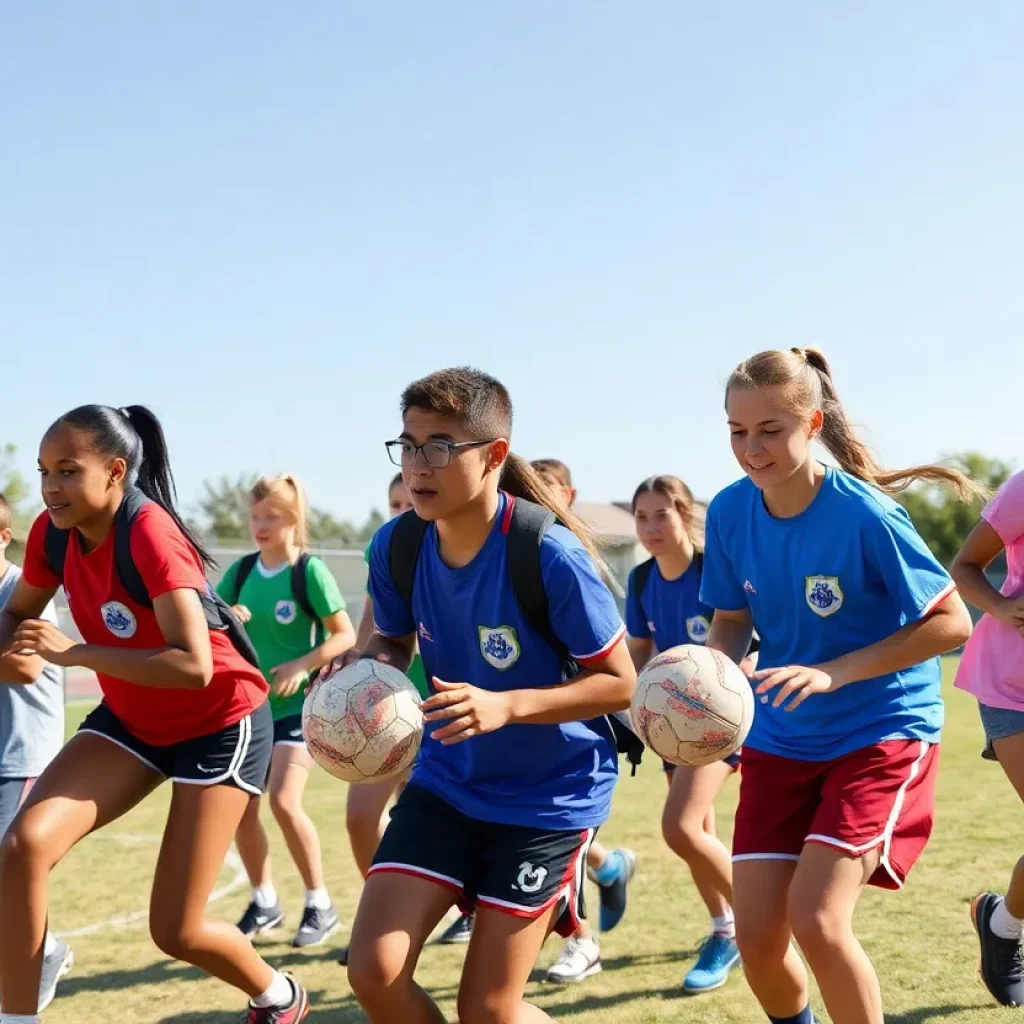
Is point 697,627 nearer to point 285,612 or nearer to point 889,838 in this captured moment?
point 285,612

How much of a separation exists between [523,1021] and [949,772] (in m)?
9.58

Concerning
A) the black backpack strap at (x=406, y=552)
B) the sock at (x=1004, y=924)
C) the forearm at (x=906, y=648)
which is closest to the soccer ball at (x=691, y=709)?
the forearm at (x=906, y=648)

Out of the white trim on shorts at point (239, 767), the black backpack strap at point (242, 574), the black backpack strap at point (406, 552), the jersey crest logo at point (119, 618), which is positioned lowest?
the white trim on shorts at point (239, 767)

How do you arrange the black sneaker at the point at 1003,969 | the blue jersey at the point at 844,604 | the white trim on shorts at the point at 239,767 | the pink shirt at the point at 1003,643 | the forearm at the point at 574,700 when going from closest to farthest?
1. the forearm at the point at 574,700
2. the blue jersey at the point at 844,604
3. the white trim on shorts at the point at 239,767
4. the pink shirt at the point at 1003,643
5. the black sneaker at the point at 1003,969

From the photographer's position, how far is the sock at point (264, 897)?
706 centimetres

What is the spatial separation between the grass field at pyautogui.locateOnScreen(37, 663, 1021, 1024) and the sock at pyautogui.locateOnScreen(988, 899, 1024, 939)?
12.0 inches

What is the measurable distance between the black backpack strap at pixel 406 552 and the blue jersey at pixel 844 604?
1172 millimetres

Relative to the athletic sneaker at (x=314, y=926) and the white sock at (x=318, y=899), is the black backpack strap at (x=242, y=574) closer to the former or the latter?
the white sock at (x=318, y=899)

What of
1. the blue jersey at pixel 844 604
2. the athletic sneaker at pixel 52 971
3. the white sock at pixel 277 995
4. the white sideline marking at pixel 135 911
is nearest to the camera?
the blue jersey at pixel 844 604

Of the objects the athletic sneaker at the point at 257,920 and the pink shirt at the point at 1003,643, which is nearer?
the pink shirt at the point at 1003,643

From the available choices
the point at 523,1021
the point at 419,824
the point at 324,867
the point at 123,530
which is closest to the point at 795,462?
the point at 419,824

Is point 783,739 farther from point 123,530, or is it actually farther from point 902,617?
point 123,530

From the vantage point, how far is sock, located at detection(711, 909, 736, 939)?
6.01 meters

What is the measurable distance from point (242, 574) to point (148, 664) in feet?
11.3
